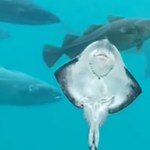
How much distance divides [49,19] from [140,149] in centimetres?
2835

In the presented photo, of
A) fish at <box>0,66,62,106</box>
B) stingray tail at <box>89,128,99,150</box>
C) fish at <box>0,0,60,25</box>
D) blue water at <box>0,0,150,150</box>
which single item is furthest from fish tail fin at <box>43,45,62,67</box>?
blue water at <box>0,0,150,150</box>

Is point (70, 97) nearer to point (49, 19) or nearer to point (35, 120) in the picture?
point (49, 19)

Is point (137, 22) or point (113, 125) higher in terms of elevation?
point (113, 125)

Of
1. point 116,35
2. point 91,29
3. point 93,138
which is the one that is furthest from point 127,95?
point 91,29

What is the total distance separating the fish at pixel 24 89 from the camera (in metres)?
5.83

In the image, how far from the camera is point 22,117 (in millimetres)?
24531

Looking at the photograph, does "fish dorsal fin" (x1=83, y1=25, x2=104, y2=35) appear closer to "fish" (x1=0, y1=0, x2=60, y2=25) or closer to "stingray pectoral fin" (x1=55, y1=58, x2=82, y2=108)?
"fish" (x1=0, y1=0, x2=60, y2=25)

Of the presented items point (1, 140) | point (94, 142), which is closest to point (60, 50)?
point (94, 142)

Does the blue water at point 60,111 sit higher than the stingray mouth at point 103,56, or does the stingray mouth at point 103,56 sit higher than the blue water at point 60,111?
the blue water at point 60,111

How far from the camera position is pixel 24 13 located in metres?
3.84

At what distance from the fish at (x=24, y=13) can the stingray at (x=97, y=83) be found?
1343mm

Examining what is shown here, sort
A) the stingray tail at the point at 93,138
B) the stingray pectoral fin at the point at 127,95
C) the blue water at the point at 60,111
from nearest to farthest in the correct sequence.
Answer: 1. the stingray tail at the point at 93,138
2. the stingray pectoral fin at the point at 127,95
3. the blue water at the point at 60,111

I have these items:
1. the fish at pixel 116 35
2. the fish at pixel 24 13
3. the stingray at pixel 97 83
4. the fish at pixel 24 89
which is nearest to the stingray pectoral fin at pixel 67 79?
the stingray at pixel 97 83

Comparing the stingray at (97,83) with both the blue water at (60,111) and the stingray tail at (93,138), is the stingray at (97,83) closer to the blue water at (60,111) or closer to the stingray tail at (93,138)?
the stingray tail at (93,138)
